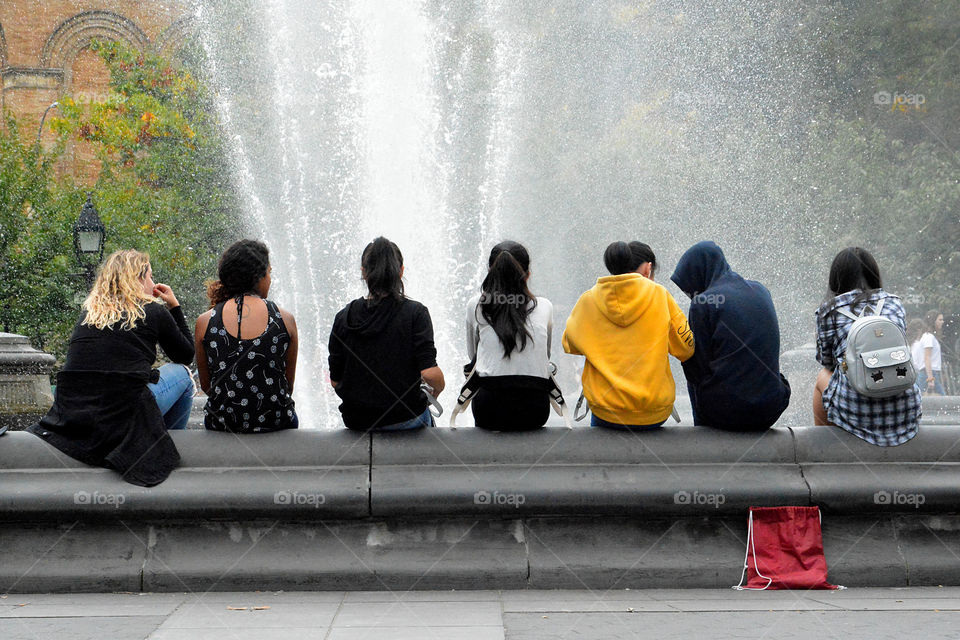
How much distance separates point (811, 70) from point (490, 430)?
66.6 feet

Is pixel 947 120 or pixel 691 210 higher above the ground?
pixel 947 120

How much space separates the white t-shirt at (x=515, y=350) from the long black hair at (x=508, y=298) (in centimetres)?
3

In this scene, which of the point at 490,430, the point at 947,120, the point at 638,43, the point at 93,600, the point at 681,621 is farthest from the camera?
the point at 638,43

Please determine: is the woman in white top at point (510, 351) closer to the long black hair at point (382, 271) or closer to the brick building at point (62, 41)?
the long black hair at point (382, 271)

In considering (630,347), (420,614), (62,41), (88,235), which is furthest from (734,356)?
(62,41)

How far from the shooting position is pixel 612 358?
5.50 meters

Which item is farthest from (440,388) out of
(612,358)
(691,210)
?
(691,210)

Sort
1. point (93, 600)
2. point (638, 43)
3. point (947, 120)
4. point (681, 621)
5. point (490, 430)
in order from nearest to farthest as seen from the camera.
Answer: point (681, 621) → point (93, 600) → point (490, 430) → point (947, 120) → point (638, 43)

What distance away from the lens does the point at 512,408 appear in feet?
17.8

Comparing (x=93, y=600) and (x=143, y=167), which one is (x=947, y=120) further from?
(x=93, y=600)

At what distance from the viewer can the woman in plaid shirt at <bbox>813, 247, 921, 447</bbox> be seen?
5.40 m

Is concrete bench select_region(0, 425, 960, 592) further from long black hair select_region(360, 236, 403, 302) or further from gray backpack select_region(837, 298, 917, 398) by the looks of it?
long black hair select_region(360, 236, 403, 302)

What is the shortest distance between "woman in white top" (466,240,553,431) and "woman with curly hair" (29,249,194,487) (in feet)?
5.12

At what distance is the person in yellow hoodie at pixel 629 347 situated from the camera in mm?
5418
